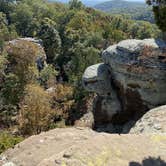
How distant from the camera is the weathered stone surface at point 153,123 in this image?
1255 cm

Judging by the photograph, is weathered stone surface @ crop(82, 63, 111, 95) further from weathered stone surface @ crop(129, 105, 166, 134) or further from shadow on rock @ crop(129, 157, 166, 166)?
shadow on rock @ crop(129, 157, 166, 166)

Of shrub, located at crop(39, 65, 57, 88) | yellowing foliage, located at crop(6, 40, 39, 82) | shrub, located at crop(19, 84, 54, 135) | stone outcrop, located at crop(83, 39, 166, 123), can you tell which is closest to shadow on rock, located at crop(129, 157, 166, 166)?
stone outcrop, located at crop(83, 39, 166, 123)

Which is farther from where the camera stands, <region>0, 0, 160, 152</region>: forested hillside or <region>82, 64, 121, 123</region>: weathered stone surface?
<region>0, 0, 160, 152</region>: forested hillside

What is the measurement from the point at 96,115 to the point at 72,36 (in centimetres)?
2427

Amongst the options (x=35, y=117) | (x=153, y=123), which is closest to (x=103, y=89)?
(x=35, y=117)

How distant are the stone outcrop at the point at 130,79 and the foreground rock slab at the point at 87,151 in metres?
13.4

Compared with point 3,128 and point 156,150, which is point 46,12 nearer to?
point 3,128

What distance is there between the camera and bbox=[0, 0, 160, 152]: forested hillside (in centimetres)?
2739

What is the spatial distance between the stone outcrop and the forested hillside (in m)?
4.62

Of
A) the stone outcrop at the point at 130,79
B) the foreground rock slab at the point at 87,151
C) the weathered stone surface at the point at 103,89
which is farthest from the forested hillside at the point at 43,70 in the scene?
the foreground rock slab at the point at 87,151

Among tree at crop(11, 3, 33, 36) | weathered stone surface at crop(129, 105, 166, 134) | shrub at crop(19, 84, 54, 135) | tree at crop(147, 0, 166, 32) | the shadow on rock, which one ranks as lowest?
shrub at crop(19, 84, 54, 135)

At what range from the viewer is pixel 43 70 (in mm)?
39469

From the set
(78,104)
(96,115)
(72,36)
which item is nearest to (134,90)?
(96,115)

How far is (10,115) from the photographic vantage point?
1264 inches
